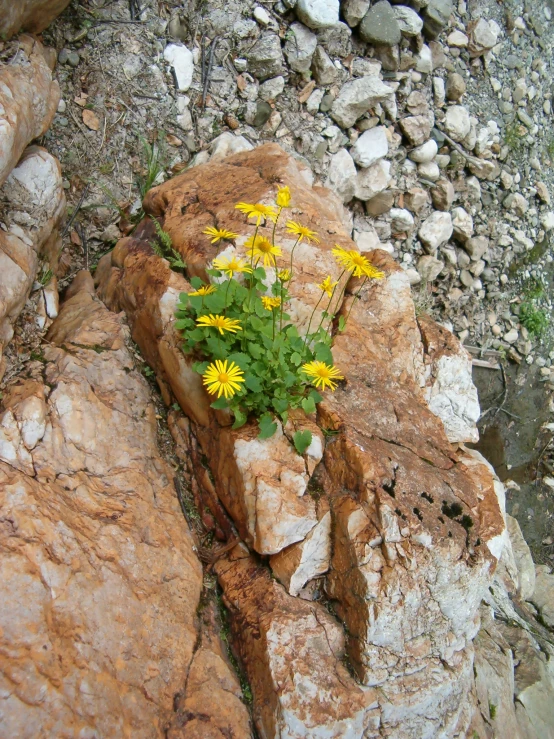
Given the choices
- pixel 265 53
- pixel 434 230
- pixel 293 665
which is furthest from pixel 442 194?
pixel 293 665

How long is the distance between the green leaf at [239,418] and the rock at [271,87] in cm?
315

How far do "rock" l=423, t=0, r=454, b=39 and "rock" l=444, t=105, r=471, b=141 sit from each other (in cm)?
70

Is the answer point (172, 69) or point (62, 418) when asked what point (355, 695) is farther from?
point (172, 69)

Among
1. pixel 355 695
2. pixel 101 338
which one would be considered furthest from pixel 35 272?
pixel 355 695

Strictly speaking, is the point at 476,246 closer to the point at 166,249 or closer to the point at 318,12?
the point at 318,12

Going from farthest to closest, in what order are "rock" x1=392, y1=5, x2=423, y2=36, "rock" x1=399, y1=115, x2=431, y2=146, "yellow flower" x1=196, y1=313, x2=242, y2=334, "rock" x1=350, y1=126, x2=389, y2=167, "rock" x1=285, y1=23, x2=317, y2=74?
"rock" x1=399, y1=115, x2=431, y2=146
"rock" x1=392, y1=5, x2=423, y2=36
"rock" x1=350, y1=126, x2=389, y2=167
"rock" x1=285, y1=23, x2=317, y2=74
"yellow flower" x1=196, y1=313, x2=242, y2=334

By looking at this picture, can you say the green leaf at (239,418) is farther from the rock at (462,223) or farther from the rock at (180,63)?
the rock at (462,223)

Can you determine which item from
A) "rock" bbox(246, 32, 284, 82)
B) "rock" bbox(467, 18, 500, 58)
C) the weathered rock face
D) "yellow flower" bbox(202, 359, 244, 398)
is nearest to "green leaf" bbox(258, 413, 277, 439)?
the weathered rock face

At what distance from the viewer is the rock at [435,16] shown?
5.54m

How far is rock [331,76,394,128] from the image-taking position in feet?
16.6

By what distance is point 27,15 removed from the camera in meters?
3.35

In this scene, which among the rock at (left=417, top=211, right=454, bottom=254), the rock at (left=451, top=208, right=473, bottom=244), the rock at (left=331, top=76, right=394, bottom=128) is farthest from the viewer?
the rock at (left=451, top=208, right=473, bottom=244)

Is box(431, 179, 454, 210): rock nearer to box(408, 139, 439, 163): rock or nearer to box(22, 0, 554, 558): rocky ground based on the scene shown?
box(22, 0, 554, 558): rocky ground

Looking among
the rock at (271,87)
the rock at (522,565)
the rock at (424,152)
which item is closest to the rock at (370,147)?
the rock at (424,152)
